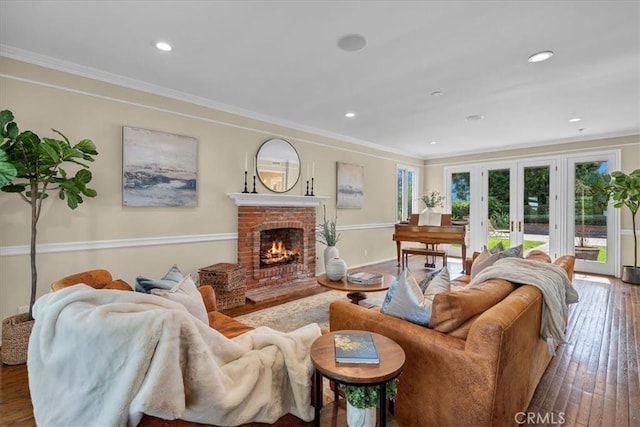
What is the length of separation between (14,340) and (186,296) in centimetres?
168

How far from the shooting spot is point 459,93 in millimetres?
3551

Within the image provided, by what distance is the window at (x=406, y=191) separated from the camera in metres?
7.26

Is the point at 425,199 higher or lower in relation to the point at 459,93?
lower

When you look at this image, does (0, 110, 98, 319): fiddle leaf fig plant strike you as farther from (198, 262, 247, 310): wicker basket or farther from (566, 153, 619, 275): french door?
(566, 153, 619, 275): french door

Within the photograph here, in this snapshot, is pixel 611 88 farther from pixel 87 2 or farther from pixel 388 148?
pixel 87 2

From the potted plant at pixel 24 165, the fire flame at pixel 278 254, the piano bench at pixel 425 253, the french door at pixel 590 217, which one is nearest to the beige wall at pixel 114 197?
the potted plant at pixel 24 165

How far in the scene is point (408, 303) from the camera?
170cm

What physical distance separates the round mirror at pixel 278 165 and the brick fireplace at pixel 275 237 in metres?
0.27

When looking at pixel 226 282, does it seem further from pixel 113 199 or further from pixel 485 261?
pixel 485 261

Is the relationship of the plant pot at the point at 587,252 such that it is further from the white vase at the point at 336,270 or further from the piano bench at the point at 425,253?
the white vase at the point at 336,270

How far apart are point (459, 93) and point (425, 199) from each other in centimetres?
416

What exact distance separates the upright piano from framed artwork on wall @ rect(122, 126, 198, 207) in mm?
3896

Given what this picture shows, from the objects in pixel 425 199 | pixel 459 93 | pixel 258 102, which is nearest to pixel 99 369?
pixel 258 102

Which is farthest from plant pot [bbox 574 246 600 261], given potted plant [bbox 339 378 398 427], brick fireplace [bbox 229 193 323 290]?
potted plant [bbox 339 378 398 427]
